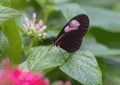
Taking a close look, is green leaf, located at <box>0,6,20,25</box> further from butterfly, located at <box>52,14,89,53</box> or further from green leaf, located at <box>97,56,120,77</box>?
green leaf, located at <box>97,56,120,77</box>

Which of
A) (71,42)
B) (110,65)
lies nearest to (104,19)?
(110,65)

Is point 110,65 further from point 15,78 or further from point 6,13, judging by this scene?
point 15,78

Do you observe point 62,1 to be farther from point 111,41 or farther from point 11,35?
point 11,35

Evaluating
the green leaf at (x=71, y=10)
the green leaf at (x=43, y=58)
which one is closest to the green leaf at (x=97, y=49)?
the green leaf at (x=71, y=10)

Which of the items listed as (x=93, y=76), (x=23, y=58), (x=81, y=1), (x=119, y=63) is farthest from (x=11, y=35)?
(x=81, y=1)

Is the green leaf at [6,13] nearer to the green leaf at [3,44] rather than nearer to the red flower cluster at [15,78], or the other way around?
the green leaf at [3,44]

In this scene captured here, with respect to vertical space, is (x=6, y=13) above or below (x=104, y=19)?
above
